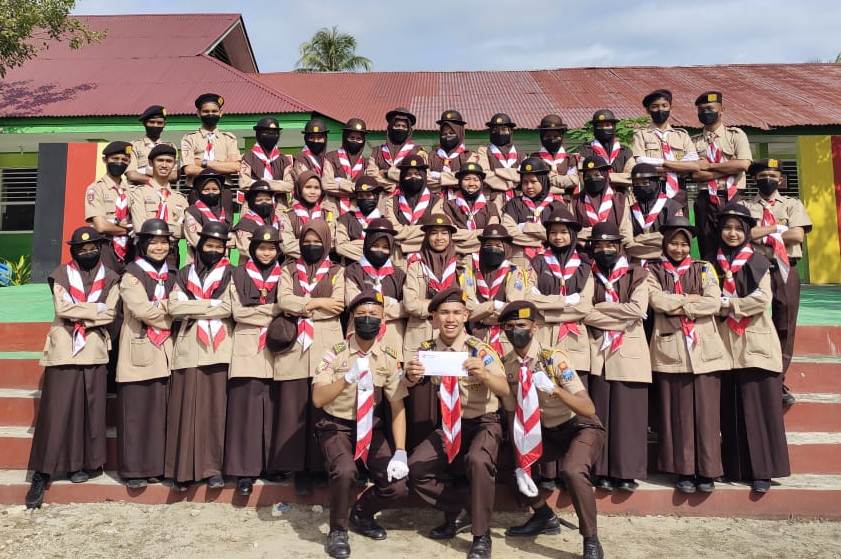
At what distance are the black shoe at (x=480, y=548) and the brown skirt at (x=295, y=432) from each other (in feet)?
5.18

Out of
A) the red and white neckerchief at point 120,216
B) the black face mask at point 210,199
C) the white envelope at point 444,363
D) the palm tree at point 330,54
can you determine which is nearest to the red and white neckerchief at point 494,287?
the white envelope at point 444,363

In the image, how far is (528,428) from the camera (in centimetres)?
434

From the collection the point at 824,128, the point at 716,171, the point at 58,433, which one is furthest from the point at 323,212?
the point at 824,128

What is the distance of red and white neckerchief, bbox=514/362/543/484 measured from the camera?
14.2ft

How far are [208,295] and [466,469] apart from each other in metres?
2.74

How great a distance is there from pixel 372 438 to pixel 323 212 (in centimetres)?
278

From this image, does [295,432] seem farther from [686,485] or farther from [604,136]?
[604,136]

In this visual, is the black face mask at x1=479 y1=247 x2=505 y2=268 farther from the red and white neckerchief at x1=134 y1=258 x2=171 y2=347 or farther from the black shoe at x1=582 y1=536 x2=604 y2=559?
the red and white neckerchief at x1=134 y1=258 x2=171 y2=347

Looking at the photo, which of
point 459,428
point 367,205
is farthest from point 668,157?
point 459,428

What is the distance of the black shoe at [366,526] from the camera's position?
175 inches

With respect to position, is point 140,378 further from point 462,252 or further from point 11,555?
point 462,252

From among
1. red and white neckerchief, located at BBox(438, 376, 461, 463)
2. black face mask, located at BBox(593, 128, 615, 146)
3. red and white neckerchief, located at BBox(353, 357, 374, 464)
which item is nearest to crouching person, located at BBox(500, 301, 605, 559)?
red and white neckerchief, located at BBox(438, 376, 461, 463)

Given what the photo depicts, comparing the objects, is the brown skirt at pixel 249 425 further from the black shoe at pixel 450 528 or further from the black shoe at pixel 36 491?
the black shoe at pixel 450 528

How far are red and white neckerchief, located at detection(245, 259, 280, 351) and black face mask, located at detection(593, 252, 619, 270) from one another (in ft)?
9.62
